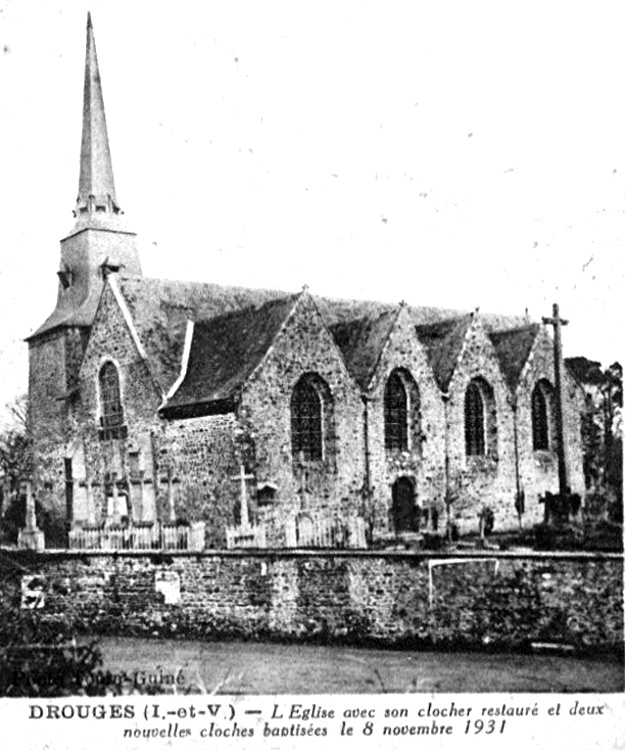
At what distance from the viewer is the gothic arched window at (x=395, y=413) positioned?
22875 mm

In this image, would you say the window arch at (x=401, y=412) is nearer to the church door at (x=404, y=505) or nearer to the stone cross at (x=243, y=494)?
the church door at (x=404, y=505)

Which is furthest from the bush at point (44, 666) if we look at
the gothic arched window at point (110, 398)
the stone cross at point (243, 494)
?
the gothic arched window at point (110, 398)

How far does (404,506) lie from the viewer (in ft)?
74.9

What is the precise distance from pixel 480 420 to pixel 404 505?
8.22 ft

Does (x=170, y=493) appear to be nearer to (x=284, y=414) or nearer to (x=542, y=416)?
(x=284, y=414)

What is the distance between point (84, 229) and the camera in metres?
26.8

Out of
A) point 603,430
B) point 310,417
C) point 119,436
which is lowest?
point 603,430

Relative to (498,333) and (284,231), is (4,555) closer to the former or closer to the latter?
(284,231)

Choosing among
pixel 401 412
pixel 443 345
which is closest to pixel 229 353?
pixel 401 412

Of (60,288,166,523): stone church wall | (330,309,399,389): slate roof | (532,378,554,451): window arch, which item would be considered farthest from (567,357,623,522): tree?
(60,288,166,523): stone church wall

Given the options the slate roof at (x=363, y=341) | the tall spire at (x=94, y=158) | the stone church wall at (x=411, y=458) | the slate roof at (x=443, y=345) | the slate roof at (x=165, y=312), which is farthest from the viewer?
the slate roof at (x=443, y=345)

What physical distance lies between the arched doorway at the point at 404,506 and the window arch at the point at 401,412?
77 cm

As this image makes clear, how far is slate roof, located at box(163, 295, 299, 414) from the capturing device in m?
21.2

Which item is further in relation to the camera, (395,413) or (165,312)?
(395,413)
